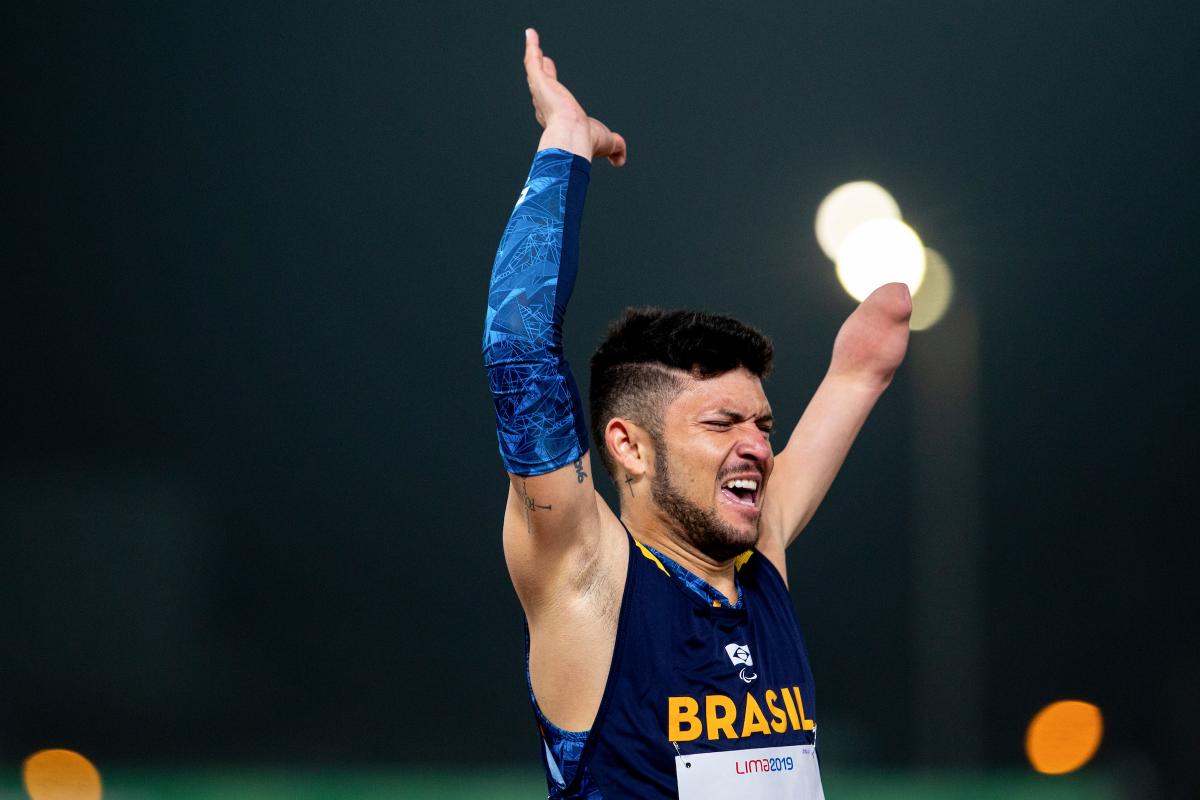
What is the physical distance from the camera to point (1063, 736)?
4.04m

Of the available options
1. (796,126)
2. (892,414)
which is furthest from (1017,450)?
(796,126)

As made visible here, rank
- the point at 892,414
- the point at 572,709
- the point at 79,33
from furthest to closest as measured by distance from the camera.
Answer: the point at 892,414
the point at 79,33
the point at 572,709

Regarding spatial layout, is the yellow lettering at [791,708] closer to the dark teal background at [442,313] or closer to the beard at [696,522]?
the beard at [696,522]

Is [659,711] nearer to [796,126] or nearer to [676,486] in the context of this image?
[676,486]

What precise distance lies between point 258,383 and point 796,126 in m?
2.01

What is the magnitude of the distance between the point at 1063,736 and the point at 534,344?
3.33 m

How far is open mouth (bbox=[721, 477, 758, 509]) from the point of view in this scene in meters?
1.71

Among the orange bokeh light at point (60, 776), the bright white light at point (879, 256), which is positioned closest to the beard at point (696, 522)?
the bright white light at point (879, 256)

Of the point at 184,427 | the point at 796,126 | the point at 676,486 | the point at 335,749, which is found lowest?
the point at 335,749

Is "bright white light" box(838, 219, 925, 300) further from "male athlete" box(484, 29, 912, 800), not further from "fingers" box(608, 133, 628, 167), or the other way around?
"fingers" box(608, 133, 628, 167)

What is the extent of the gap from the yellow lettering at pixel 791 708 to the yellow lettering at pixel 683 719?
0.16 m


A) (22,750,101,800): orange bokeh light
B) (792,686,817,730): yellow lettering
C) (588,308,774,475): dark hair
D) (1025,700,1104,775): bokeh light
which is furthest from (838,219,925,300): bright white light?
(22,750,101,800): orange bokeh light

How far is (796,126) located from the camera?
4.03 metres

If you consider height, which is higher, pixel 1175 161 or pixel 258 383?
pixel 1175 161
